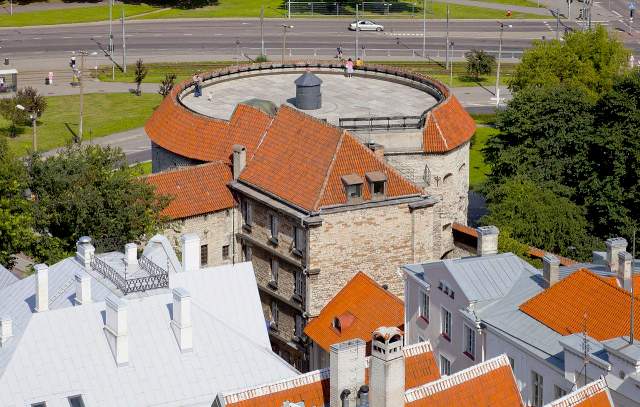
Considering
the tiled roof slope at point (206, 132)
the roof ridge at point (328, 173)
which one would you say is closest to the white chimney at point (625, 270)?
the roof ridge at point (328, 173)

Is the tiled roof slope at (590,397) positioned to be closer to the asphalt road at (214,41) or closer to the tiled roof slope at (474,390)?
the tiled roof slope at (474,390)

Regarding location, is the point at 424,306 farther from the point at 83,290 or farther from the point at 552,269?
the point at 83,290

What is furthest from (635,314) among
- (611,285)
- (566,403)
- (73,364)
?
(73,364)

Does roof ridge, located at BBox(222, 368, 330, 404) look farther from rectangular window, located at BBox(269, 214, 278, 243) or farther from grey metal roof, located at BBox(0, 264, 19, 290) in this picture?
rectangular window, located at BBox(269, 214, 278, 243)

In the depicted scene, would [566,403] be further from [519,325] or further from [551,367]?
[519,325]

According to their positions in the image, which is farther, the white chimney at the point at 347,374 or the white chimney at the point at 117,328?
the white chimney at the point at 117,328

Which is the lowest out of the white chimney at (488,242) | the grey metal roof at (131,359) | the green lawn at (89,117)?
the green lawn at (89,117)
